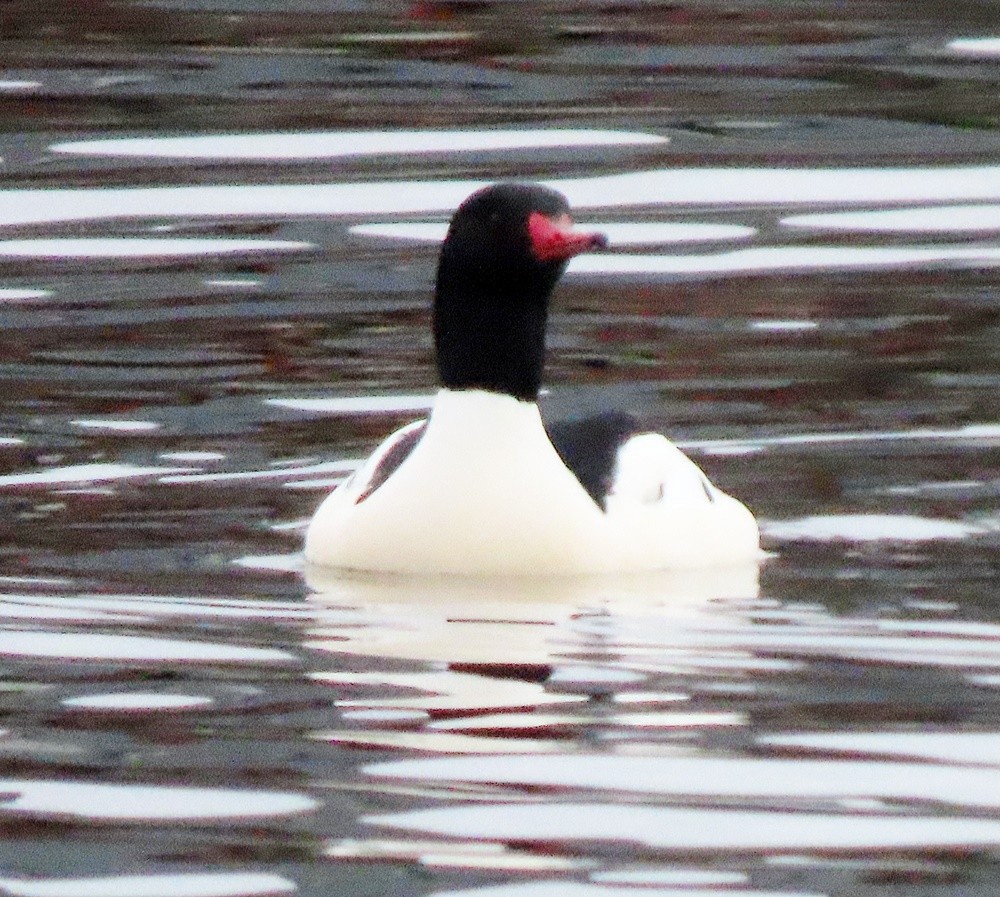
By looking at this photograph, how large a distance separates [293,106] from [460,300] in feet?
30.6

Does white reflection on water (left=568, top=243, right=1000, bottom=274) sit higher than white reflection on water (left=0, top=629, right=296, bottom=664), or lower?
higher

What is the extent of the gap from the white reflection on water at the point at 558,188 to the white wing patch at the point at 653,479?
6.61m

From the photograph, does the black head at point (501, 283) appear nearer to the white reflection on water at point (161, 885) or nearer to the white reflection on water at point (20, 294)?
the white reflection on water at point (161, 885)

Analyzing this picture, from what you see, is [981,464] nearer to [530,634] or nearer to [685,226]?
[530,634]

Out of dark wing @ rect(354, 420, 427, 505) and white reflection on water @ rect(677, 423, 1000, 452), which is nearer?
dark wing @ rect(354, 420, 427, 505)

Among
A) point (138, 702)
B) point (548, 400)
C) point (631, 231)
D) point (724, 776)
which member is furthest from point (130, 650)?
point (631, 231)

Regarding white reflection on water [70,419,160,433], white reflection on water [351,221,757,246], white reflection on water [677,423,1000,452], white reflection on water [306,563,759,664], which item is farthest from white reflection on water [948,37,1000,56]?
white reflection on water [306,563,759,664]

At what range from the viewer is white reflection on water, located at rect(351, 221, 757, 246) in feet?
54.6

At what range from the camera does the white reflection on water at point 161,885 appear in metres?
7.11

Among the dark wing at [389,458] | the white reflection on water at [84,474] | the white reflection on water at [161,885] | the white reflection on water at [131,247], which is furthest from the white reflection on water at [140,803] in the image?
the white reflection on water at [131,247]

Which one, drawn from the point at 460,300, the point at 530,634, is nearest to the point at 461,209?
the point at 460,300

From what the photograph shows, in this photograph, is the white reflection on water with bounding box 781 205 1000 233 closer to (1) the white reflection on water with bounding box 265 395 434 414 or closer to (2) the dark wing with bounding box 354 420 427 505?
(1) the white reflection on water with bounding box 265 395 434 414

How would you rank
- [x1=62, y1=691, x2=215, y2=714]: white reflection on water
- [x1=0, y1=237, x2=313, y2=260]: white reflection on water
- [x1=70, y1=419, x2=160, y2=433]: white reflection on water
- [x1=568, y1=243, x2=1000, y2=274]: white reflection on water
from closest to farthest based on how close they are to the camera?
[x1=62, y1=691, x2=215, y2=714]: white reflection on water < [x1=70, y1=419, x2=160, y2=433]: white reflection on water < [x1=568, y1=243, x2=1000, y2=274]: white reflection on water < [x1=0, y1=237, x2=313, y2=260]: white reflection on water

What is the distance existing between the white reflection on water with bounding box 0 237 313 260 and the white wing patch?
581 centimetres
